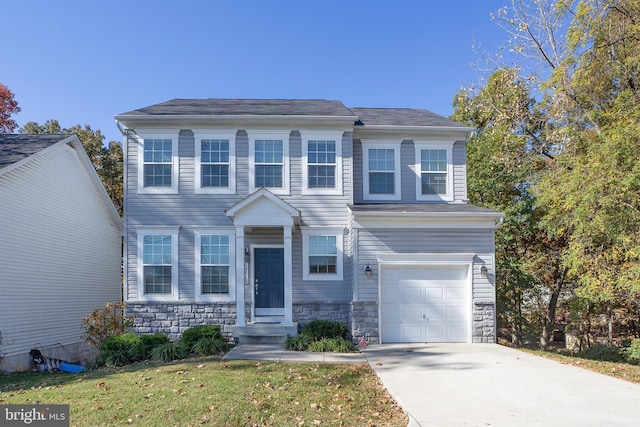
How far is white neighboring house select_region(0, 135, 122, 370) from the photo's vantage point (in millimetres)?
10875

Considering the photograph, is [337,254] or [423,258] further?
[337,254]

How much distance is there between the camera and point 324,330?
36.7 feet

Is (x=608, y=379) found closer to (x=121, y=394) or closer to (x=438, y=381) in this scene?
(x=438, y=381)

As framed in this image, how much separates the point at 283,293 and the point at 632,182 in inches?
353

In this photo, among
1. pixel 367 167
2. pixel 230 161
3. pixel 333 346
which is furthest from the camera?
pixel 367 167

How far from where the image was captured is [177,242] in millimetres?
12289

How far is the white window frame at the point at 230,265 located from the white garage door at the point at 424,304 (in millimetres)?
4058

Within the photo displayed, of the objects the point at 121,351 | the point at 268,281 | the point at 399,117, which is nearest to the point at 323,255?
the point at 268,281

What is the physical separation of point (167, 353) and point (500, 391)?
680cm

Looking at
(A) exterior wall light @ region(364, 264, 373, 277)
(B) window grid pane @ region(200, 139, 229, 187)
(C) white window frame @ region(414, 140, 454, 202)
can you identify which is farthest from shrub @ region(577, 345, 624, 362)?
(B) window grid pane @ region(200, 139, 229, 187)

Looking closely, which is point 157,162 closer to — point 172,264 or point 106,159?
point 172,264

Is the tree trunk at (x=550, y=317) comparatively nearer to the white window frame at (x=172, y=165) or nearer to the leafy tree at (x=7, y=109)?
the white window frame at (x=172, y=165)

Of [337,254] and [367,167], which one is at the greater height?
[367,167]

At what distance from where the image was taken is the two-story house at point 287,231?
38.0 feet
